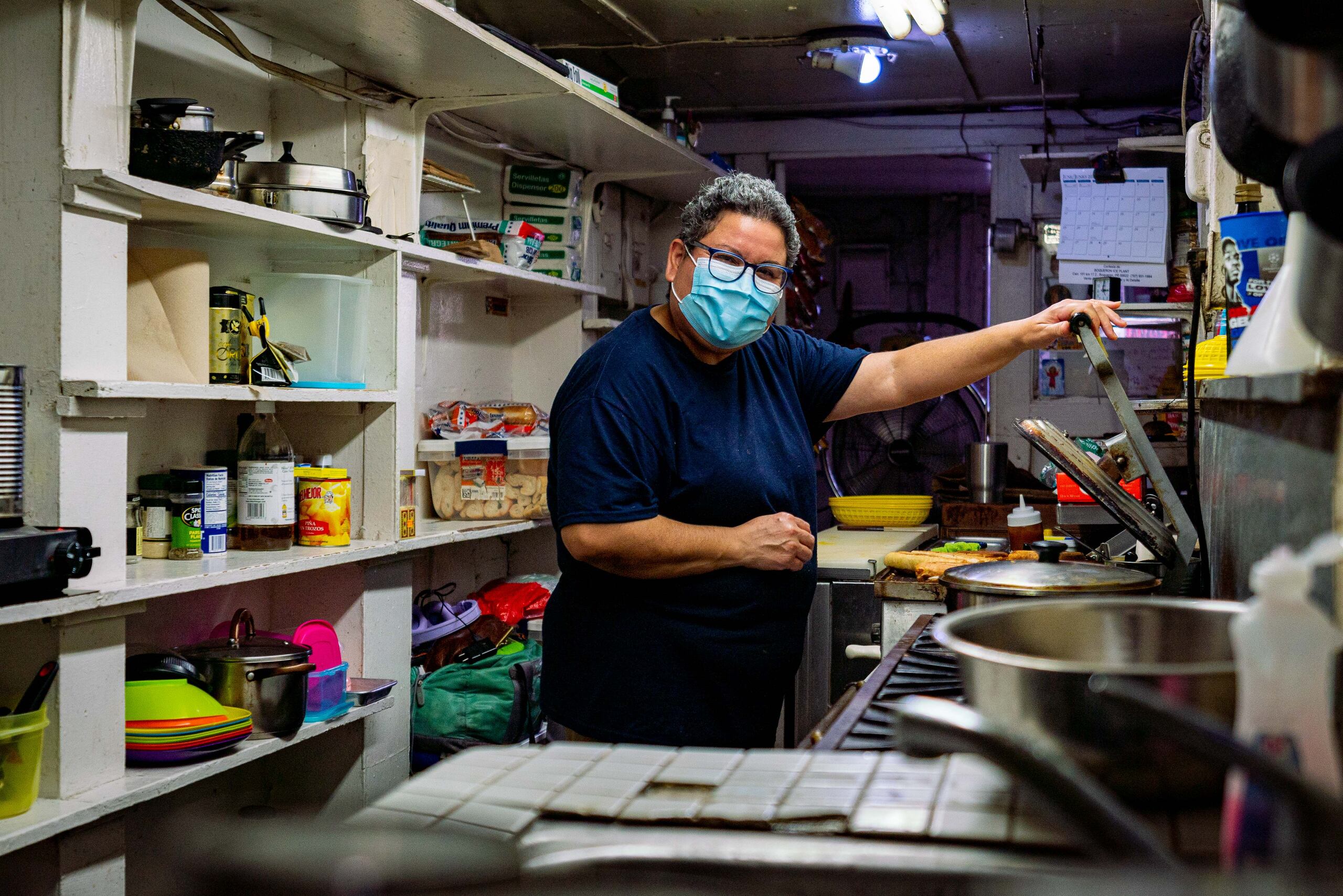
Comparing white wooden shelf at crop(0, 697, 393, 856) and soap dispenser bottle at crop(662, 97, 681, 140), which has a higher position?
soap dispenser bottle at crop(662, 97, 681, 140)

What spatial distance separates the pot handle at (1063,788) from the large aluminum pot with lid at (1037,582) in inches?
41.0

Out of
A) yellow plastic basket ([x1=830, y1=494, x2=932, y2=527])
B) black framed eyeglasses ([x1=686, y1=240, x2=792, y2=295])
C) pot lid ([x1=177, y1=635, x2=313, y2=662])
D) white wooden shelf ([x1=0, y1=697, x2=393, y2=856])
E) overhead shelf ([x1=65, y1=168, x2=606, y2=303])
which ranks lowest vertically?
white wooden shelf ([x1=0, y1=697, x2=393, y2=856])

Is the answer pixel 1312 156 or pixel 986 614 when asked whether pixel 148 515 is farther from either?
pixel 1312 156

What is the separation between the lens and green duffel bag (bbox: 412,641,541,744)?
11.8ft

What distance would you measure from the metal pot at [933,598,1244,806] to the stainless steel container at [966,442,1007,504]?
127 inches

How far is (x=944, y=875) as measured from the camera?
0.75 meters

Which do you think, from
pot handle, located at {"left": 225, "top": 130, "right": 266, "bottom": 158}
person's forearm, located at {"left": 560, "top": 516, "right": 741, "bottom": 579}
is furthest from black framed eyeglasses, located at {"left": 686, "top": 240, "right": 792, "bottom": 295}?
pot handle, located at {"left": 225, "top": 130, "right": 266, "bottom": 158}

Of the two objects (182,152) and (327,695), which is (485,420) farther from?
(182,152)

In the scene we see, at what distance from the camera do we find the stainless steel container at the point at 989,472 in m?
4.24

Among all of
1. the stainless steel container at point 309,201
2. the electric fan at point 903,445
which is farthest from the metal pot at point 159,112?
the electric fan at point 903,445

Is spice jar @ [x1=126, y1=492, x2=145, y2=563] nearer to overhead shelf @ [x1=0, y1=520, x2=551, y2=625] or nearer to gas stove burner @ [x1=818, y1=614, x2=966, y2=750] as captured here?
overhead shelf @ [x1=0, y1=520, x2=551, y2=625]

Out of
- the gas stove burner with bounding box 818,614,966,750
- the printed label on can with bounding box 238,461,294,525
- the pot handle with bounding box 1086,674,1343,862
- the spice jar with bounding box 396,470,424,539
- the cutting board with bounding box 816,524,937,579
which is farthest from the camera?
the spice jar with bounding box 396,470,424,539

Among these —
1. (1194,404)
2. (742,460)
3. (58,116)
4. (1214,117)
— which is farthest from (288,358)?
(1214,117)

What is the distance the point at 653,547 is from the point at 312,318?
138cm
